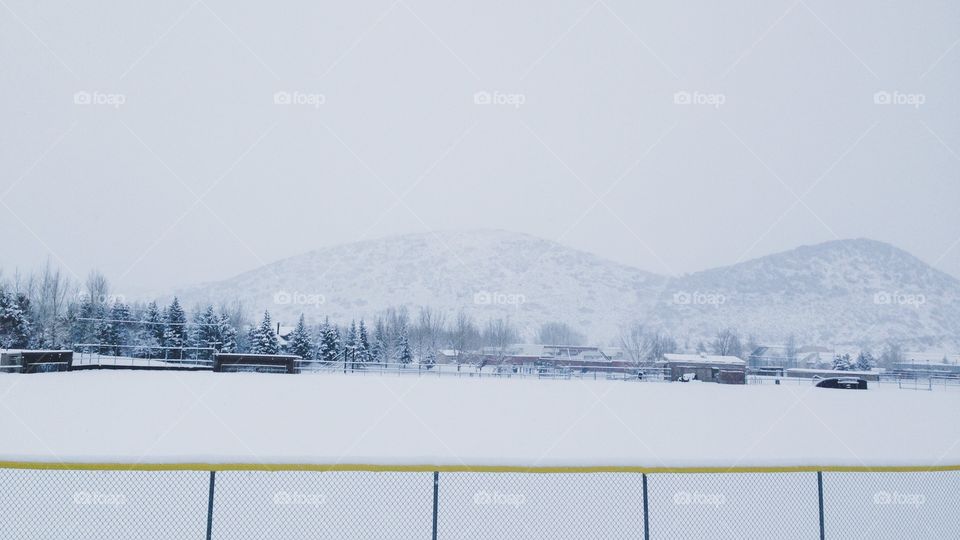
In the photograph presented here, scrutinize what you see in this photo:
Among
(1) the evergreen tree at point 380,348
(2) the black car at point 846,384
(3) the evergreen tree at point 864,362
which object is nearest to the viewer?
(2) the black car at point 846,384

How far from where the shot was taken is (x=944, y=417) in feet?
64.2

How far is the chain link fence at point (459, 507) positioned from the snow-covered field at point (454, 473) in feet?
0.09

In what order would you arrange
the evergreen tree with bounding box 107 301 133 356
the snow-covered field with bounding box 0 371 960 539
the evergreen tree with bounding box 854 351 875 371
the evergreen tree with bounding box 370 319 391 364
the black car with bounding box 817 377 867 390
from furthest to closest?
the evergreen tree with bounding box 854 351 875 371, the evergreen tree with bounding box 370 319 391 364, the evergreen tree with bounding box 107 301 133 356, the black car with bounding box 817 377 867 390, the snow-covered field with bounding box 0 371 960 539

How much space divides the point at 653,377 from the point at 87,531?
4095cm

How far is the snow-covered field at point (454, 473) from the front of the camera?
659cm

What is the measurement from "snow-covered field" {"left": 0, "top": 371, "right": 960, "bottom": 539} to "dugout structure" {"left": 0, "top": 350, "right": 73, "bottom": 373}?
8028mm

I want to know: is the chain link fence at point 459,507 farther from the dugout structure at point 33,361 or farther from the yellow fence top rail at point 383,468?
the dugout structure at point 33,361

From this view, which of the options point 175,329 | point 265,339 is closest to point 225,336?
point 175,329

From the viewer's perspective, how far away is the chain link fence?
6477 millimetres

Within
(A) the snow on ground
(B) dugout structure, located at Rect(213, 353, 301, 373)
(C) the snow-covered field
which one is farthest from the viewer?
(B) dugout structure, located at Rect(213, 353, 301, 373)

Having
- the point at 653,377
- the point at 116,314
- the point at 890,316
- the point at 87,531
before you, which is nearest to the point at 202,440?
the point at 87,531

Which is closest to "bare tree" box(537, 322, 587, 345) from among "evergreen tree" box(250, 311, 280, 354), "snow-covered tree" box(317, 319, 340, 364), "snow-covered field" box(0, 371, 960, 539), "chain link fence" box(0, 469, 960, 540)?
"snow-covered tree" box(317, 319, 340, 364)

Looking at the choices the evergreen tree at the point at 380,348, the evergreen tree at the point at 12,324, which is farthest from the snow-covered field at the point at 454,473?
the evergreen tree at the point at 380,348

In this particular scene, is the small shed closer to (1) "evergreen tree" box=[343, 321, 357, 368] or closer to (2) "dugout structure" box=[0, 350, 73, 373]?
(1) "evergreen tree" box=[343, 321, 357, 368]
